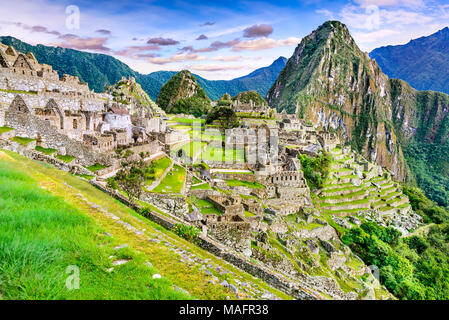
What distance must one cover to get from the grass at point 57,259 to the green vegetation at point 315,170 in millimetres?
33889

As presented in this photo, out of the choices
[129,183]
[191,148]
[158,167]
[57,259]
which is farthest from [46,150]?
[191,148]

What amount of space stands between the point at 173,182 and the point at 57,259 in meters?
14.9

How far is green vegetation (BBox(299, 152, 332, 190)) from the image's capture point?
3678 centimetres

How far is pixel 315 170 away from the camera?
37.9m

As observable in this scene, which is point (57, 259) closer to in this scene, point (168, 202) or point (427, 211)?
point (168, 202)

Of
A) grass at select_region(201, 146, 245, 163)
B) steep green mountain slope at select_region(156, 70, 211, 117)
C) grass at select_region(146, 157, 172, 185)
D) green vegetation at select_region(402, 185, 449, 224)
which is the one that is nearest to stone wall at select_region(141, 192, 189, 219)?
grass at select_region(146, 157, 172, 185)

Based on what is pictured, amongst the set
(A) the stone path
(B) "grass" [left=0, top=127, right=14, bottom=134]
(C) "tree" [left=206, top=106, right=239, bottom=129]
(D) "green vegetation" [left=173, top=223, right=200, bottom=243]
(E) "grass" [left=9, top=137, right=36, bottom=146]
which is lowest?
(D) "green vegetation" [left=173, top=223, right=200, bottom=243]

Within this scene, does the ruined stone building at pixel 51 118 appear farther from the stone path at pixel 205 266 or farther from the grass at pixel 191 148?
the stone path at pixel 205 266

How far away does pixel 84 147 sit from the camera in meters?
16.3

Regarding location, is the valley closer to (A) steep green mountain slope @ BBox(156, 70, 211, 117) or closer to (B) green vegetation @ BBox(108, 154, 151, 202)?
(B) green vegetation @ BBox(108, 154, 151, 202)

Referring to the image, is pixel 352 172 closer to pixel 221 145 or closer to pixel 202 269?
pixel 221 145

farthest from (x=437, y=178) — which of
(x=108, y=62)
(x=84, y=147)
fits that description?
(x=108, y=62)

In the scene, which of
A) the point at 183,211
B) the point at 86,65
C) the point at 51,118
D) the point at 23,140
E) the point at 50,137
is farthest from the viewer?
the point at 86,65
